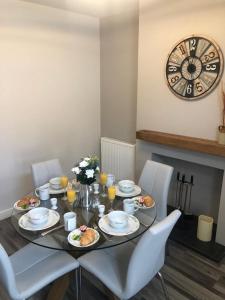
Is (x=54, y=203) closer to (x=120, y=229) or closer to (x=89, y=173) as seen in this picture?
(x=89, y=173)

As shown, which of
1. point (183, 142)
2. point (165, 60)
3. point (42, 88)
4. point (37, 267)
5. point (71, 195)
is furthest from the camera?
point (42, 88)

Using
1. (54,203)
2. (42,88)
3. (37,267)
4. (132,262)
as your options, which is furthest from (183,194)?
(42,88)

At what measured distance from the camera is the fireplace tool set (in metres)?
3.05

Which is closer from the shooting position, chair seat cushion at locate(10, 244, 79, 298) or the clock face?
chair seat cushion at locate(10, 244, 79, 298)

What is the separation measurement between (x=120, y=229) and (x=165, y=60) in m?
2.02

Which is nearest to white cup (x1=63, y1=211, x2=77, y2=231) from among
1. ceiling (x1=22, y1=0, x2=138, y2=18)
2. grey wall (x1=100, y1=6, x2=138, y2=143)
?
grey wall (x1=100, y1=6, x2=138, y2=143)

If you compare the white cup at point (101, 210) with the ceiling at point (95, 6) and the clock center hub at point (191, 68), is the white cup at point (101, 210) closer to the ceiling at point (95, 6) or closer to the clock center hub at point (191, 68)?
the clock center hub at point (191, 68)

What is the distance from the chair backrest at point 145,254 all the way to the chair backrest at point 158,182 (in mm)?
839

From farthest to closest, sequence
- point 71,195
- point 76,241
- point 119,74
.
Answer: point 119,74 → point 71,195 → point 76,241

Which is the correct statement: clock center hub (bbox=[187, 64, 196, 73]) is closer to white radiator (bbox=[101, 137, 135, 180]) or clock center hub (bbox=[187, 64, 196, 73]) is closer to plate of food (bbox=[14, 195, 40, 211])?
white radiator (bbox=[101, 137, 135, 180])

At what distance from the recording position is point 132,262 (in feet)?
4.62

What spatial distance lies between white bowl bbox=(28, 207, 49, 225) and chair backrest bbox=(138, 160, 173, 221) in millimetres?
1086

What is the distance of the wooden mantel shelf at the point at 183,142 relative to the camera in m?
2.36

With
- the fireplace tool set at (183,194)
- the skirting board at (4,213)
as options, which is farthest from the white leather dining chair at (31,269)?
the fireplace tool set at (183,194)
